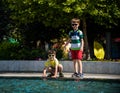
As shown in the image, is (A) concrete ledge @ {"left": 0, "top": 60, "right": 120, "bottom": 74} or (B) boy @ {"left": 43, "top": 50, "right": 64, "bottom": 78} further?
(A) concrete ledge @ {"left": 0, "top": 60, "right": 120, "bottom": 74}

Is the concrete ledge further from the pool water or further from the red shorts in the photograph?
the pool water

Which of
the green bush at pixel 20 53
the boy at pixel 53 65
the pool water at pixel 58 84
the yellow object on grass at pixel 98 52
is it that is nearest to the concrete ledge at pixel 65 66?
the green bush at pixel 20 53

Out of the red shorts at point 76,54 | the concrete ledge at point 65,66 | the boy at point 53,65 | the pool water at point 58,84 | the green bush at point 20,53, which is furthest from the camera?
the green bush at point 20,53

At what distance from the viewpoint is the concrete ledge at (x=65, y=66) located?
18.6 meters

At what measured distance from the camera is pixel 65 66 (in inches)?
763

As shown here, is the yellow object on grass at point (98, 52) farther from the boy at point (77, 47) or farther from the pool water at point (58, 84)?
the pool water at point (58, 84)

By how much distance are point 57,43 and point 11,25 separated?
3.42 meters

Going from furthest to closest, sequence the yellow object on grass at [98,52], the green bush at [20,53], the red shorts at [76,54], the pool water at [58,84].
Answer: the yellow object on grass at [98,52] < the green bush at [20,53] < the red shorts at [76,54] < the pool water at [58,84]

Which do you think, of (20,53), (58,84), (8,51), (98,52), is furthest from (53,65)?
(98,52)

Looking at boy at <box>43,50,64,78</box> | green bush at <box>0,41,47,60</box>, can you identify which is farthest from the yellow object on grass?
boy at <box>43,50,64,78</box>

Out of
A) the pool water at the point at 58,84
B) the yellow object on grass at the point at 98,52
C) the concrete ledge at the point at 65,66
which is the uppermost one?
the yellow object on grass at the point at 98,52

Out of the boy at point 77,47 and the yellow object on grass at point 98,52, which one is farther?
the yellow object on grass at point 98,52

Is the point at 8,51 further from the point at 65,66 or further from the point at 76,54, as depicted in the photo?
the point at 76,54

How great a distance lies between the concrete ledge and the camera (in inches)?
731
